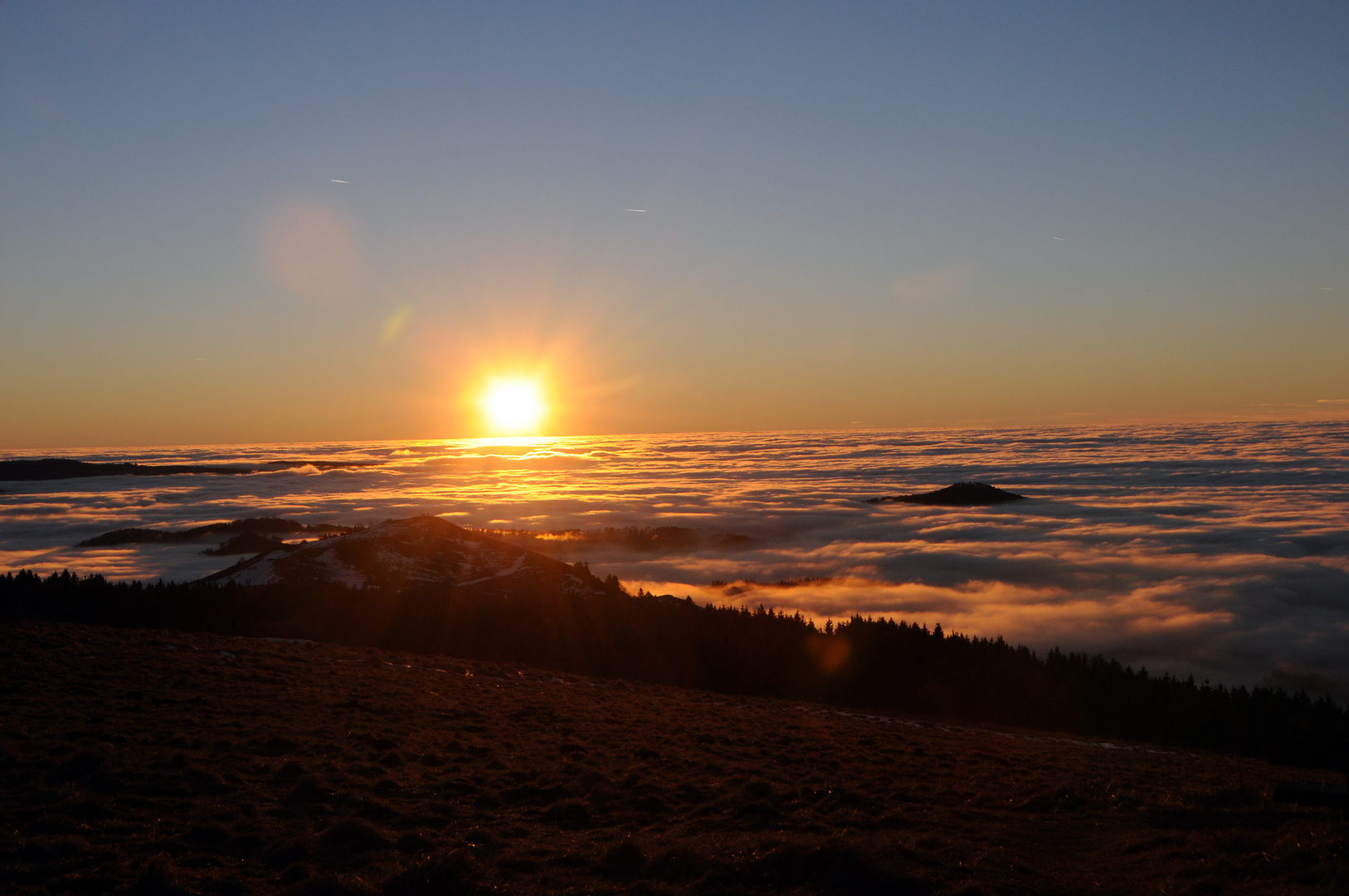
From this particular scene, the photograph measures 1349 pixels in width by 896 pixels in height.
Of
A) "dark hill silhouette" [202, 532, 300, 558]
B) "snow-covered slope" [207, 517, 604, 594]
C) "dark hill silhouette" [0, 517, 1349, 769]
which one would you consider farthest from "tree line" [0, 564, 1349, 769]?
"dark hill silhouette" [202, 532, 300, 558]

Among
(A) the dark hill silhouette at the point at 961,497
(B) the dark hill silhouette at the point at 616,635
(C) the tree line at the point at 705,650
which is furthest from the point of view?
(A) the dark hill silhouette at the point at 961,497

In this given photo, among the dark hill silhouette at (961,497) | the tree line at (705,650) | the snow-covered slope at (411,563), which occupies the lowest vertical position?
the tree line at (705,650)

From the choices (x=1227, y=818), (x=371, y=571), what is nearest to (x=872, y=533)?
(x=371, y=571)

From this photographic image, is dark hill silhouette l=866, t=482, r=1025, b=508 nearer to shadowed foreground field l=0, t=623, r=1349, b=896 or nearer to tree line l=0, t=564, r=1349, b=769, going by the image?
tree line l=0, t=564, r=1349, b=769

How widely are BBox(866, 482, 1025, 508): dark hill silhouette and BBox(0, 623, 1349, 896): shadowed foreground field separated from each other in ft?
471

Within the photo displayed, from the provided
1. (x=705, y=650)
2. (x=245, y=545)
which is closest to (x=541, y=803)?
(x=705, y=650)

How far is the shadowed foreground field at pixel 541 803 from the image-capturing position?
8.22m

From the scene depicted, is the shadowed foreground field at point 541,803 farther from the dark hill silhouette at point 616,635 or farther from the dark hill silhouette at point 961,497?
the dark hill silhouette at point 961,497

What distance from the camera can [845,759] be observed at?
55.0ft

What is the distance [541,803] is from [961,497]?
16182cm

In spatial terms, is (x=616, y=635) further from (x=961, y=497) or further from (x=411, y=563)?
(x=961, y=497)

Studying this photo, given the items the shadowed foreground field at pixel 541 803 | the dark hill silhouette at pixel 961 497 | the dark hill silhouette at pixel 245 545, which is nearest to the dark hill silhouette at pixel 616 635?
the shadowed foreground field at pixel 541 803

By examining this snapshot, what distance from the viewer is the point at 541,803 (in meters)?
12.0

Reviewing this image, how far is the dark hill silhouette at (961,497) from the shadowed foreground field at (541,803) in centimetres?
14368
